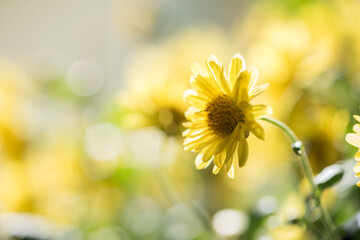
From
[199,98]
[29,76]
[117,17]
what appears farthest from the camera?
[117,17]

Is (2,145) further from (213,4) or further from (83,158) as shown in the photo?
(213,4)

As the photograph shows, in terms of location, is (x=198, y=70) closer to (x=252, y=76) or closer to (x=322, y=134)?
(x=252, y=76)

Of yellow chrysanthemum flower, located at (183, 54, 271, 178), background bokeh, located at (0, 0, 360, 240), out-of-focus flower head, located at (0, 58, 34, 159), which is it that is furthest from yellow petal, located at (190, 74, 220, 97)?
out-of-focus flower head, located at (0, 58, 34, 159)

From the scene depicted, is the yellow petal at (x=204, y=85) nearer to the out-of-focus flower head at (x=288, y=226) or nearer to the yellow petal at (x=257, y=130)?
the yellow petal at (x=257, y=130)

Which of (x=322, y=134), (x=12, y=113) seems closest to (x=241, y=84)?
(x=322, y=134)

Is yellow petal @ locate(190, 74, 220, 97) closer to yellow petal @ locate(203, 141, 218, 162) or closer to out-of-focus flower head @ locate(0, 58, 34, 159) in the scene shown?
yellow petal @ locate(203, 141, 218, 162)

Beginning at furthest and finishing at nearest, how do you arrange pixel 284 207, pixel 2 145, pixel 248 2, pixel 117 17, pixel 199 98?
pixel 248 2 → pixel 117 17 → pixel 2 145 → pixel 284 207 → pixel 199 98

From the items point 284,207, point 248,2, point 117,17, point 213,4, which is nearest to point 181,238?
point 284,207

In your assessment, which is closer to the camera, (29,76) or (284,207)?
(284,207)
